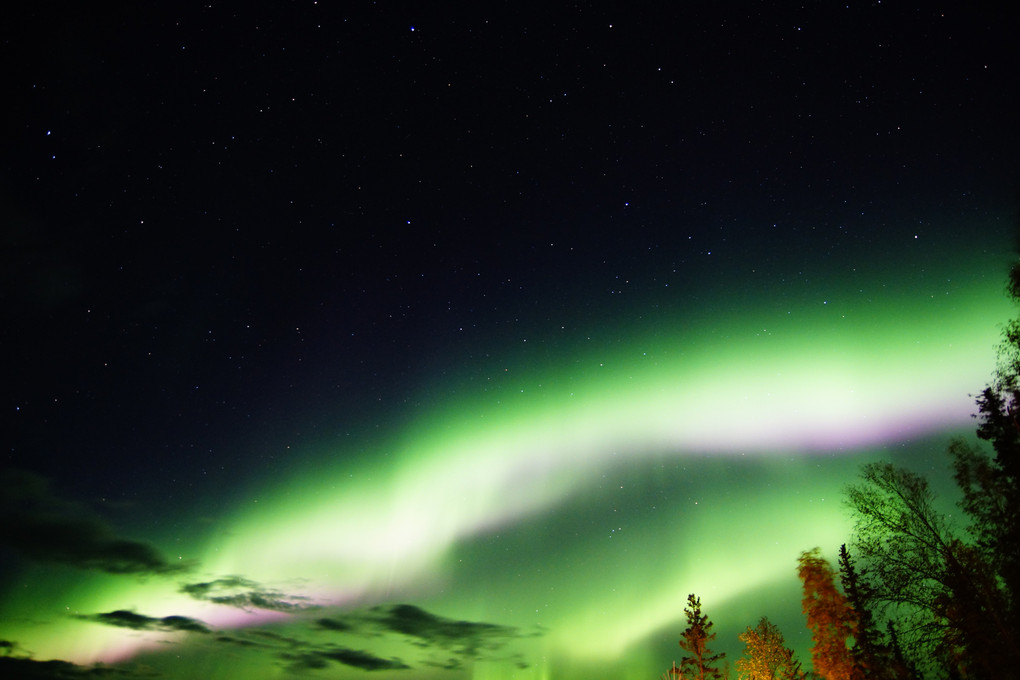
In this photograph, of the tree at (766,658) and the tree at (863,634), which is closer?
the tree at (863,634)

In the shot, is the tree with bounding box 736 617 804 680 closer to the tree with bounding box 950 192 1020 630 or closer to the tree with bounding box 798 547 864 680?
the tree with bounding box 798 547 864 680

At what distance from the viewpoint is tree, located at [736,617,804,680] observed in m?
41.4

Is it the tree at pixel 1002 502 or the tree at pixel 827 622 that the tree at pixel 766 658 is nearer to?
the tree at pixel 827 622

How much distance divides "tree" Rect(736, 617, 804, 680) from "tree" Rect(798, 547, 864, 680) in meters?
6.50

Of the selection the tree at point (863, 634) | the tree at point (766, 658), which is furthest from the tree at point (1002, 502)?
the tree at point (766, 658)

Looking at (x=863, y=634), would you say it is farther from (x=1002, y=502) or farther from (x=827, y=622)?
(x=1002, y=502)

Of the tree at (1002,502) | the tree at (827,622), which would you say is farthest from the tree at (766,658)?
the tree at (1002,502)

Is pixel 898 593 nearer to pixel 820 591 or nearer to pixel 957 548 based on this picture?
pixel 957 548

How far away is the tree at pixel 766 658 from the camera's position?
41.4 meters

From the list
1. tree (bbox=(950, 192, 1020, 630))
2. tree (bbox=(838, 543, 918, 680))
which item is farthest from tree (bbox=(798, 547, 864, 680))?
tree (bbox=(950, 192, 1020, 630))

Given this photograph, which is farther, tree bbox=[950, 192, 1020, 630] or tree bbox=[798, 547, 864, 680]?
tree bbox=[798, 547, 864, 680]

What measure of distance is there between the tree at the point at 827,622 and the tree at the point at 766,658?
6.50 m

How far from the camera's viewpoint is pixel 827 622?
3712 cm

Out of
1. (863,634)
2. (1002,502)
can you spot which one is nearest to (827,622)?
(863,634)
